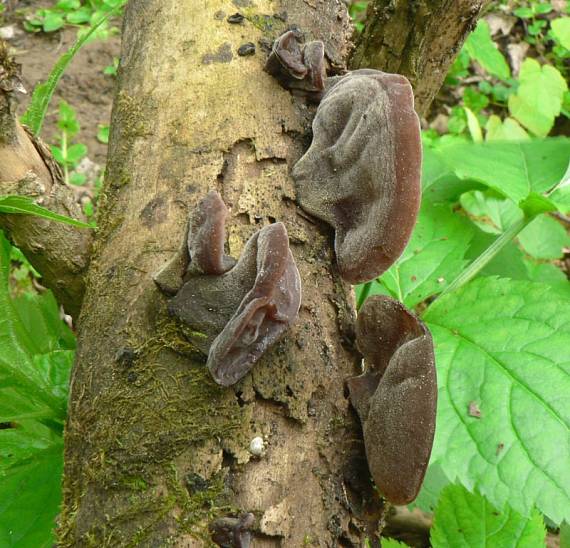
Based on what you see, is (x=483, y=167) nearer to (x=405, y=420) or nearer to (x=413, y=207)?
(x=413, y=207)

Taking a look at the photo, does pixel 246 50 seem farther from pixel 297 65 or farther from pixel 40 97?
pixel 40 97

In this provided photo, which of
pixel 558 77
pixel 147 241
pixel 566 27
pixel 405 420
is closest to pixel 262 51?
pixel 147 241

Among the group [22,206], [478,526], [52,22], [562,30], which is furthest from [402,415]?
[52,22]

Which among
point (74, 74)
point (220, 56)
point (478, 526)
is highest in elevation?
point (220, 56)

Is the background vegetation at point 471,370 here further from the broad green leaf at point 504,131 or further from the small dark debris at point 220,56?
the broad green leaf at point 504,131

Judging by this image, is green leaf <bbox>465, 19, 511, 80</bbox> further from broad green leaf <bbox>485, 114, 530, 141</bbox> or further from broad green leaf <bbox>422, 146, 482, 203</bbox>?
broad green leaf <bbox>422, 146, 482, 203</bbox>

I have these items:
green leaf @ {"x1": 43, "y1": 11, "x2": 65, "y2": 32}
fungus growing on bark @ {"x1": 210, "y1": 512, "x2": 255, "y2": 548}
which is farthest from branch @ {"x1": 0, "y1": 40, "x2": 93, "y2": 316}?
green leaf @ {"x1": 43, "y1": 11, "x2": 65, "y2": 32}
